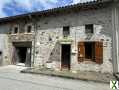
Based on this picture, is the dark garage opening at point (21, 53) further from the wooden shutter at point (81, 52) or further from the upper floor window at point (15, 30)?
the wooden shutter at point (81, 52)

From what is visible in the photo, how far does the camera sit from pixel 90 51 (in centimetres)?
1215

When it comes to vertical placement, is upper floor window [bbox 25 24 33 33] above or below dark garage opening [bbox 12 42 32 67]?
above

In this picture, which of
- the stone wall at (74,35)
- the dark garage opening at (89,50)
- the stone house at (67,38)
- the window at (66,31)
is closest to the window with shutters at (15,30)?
the stone house at (67,38)

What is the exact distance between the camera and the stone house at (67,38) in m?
11.2

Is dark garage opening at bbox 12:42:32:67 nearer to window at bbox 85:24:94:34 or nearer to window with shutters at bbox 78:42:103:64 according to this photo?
window with shutters at bbox 78:42:103:64

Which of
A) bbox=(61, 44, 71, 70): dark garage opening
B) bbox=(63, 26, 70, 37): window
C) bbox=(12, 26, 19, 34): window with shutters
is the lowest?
bbox=(61, 44, 71, 70): dark garage opening

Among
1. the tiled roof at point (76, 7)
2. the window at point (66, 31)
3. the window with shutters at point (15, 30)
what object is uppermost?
the tiled roof at point (76, 7)

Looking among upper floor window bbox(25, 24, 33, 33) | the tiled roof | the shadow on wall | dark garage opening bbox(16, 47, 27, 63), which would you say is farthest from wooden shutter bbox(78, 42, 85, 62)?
dark garage opening bbox(16, 47, 27, 63)

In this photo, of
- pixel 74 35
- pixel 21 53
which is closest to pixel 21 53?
pixel 21 53

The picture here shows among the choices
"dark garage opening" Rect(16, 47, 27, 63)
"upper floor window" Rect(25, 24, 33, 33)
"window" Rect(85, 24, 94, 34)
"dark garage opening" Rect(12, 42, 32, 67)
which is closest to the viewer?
"window" Rect(85, 24, 94, 34)

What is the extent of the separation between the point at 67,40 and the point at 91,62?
8.57 ft

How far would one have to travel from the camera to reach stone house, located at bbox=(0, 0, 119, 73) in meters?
11.2

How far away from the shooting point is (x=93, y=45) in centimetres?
1183

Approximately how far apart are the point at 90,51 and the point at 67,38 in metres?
2.13
